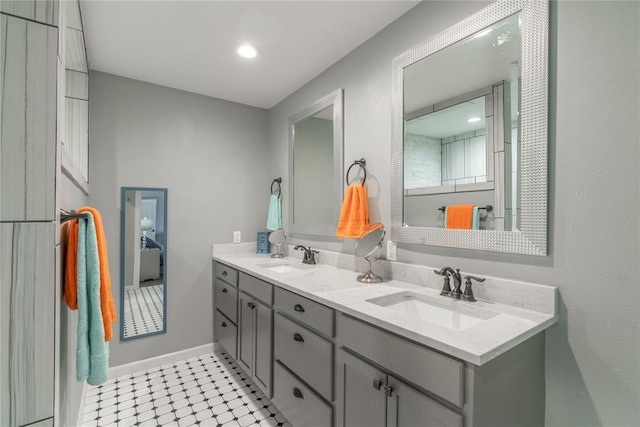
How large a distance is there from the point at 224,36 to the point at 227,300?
1914mm

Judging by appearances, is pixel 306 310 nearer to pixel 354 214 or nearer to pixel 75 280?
pixel 354 214

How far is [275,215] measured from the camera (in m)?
2.80

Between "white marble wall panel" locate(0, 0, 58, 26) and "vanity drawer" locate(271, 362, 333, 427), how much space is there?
5.37ft

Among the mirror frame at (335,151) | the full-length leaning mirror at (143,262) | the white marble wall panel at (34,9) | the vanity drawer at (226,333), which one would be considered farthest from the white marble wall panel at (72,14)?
the vanity drawer at (226,333)

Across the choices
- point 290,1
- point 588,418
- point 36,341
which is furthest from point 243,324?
point 290,1

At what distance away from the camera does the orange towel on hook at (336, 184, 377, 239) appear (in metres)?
1.84

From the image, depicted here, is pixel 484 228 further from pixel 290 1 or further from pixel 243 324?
pixel 243 324

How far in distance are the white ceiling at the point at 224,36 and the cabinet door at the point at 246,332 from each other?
1.70m

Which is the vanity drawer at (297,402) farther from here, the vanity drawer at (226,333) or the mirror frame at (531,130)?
the mirror frame at (531,130)

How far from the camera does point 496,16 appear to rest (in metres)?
1.28

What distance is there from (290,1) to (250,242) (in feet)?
6.76

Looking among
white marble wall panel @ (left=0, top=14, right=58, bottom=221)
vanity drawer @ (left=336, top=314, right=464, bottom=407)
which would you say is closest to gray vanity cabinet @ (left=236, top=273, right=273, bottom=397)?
vanity drawer @ (left=336, top=314, right=464, bottom=407)

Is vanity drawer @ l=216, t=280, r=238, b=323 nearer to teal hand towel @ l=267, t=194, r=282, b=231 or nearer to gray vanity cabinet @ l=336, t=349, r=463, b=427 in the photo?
teal hand towel @ l=267, t=194, r=282, b=231

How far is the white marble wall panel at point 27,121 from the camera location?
649 millimetres
